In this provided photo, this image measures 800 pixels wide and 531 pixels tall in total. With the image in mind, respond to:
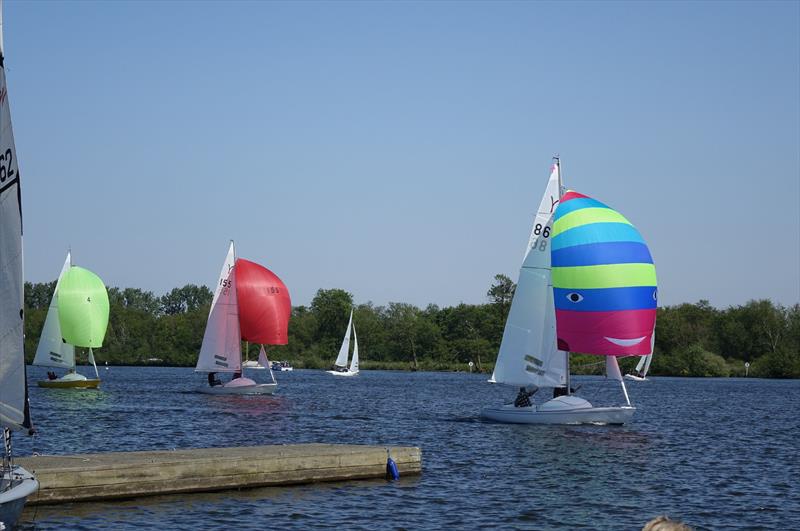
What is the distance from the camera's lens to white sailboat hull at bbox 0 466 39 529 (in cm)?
1719

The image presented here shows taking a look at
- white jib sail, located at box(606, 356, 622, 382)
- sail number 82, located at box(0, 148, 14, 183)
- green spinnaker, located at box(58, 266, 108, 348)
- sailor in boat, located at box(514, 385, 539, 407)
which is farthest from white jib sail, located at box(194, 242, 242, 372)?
sail number 82, located at box(0, 148, 14, 183)

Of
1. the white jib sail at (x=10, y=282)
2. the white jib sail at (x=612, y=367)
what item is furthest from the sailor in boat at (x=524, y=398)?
the white jib sail at (x=10, y=282)

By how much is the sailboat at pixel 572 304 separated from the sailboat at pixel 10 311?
100 ft

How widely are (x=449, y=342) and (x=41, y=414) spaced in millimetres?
125873

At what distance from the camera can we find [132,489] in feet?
77.4

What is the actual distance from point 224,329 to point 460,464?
3540 centimetres

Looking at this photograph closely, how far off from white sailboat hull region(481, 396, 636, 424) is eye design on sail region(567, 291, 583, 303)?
14.2 feet

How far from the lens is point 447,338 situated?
17612 cm

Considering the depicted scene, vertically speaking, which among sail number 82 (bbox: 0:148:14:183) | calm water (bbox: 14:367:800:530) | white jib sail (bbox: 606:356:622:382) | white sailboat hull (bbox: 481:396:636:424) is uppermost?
sail number 82 (bbox: 0:148:14:183)

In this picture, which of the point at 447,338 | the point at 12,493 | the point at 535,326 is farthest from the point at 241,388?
the point at 447,338

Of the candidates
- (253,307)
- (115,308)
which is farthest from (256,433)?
(115,308)

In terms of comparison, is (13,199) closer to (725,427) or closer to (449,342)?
(725,427)

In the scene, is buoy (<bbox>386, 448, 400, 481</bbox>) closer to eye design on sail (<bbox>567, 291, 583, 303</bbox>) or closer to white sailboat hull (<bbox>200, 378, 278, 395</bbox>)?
eye design on sail (<bbox>567, 291, 583, 303</bbox>)

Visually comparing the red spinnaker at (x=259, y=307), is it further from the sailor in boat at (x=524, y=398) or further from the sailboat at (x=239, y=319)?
the sailor in boat at (x=524, y=398)
